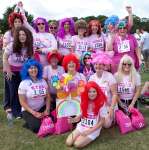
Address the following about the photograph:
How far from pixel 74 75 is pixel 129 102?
107cm

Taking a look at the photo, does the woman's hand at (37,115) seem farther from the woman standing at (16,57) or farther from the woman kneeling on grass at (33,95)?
the woman standing at (16,57)

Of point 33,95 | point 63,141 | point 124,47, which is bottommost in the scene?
point 63,141

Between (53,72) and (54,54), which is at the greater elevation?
(54,54)

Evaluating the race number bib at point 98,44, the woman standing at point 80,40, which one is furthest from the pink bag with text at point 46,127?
the race number bib at point 98,44

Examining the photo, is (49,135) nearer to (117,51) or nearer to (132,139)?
(132,139)

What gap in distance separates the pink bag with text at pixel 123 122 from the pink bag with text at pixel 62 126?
2.64 feet

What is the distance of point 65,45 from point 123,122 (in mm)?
2024

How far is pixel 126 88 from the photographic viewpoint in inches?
269

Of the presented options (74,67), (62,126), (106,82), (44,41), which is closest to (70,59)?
(74,67)

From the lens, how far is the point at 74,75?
22.5 feet

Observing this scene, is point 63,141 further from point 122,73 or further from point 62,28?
point 62,28

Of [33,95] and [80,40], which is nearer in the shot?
[33,95]

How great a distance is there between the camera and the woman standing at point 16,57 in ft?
22.9

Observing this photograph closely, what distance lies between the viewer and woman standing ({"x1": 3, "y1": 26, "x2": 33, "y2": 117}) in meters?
Answer: 6.98
